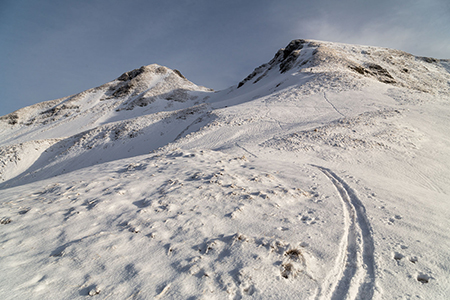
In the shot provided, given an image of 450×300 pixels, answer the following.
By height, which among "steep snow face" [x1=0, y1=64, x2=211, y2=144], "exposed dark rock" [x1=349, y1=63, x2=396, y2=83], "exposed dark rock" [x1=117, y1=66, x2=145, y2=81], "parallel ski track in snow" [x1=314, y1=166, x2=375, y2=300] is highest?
"exposed dark rock" [x1=117, y1=66, x2=145, y2=81]

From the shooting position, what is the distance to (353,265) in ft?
9.99

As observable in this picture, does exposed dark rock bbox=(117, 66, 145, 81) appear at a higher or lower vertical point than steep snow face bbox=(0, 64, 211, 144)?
higher

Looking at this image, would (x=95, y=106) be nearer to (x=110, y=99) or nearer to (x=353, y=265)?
(x=110, y=99)

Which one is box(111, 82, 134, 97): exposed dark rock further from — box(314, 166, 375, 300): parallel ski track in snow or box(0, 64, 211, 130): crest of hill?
box(314, 166, 375, 300): parallel ski track in snow

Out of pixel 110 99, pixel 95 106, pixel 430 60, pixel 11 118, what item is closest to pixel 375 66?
pixel 430 60

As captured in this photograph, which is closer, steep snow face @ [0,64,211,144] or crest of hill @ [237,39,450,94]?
crest of hill @ [237,39,450,94]

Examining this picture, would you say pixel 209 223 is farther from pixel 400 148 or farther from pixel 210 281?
pixel 400 148

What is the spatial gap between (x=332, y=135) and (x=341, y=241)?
855 cm

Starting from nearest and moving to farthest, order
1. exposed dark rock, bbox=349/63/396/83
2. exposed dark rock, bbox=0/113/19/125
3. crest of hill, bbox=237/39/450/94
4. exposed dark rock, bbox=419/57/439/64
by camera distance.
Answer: crest of hill, bbox=237/39/450/94
exposed dark rock, bbox=349/63/396/83
exposed dark rock, bbox=419/57/439/64
exposed dark rock, bbox=0/113/19/125

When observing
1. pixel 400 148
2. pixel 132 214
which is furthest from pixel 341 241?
pixel 400 148

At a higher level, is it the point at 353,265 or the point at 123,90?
the point at 123,90

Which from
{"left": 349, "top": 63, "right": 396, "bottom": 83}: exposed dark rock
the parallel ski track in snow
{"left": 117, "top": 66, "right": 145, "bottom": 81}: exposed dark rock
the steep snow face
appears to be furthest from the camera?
{"left": 117, "top": 66, "right": 145, "bottom": 81}: exposed dark rock

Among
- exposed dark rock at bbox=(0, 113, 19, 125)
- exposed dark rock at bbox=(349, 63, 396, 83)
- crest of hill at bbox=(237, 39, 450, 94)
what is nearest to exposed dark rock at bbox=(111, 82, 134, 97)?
exposed dark rock at bbox=(0, 113, 19, 125)

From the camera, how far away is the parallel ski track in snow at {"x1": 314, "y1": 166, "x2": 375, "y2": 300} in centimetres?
258
